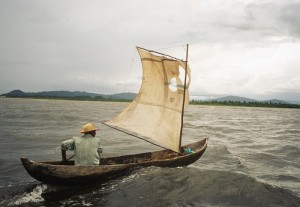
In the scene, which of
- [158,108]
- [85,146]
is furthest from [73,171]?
[158,108]

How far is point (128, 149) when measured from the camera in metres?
23.4

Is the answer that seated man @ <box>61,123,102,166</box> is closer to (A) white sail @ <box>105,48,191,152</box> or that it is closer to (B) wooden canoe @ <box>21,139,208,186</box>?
(B) wooden canoe @ <box>21,139,208,186</box>

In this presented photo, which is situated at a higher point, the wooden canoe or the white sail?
the white sail

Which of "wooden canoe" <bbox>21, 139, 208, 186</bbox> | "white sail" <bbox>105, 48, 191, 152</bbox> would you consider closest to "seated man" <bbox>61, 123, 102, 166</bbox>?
"wooden canoe" <bbox>21, 139, 208, 186</bbox>

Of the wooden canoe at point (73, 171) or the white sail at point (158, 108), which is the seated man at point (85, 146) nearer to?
the wooden canoe at point (73, 171)

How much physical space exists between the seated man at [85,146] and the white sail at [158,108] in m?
3.41

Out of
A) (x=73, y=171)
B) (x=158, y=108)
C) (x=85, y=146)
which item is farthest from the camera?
(x=158, y=108)

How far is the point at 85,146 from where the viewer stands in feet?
→ 37.9

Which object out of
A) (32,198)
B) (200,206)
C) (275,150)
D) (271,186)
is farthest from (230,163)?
(32,198)

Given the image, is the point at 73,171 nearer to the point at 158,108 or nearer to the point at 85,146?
the point at 85,146

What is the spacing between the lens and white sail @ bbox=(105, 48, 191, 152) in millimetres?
15119

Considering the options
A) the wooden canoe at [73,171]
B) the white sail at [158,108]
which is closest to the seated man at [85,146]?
the wooden canoe at [73,171]

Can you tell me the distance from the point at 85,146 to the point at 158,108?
202 inches

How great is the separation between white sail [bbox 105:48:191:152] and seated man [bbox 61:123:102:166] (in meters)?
3.41
